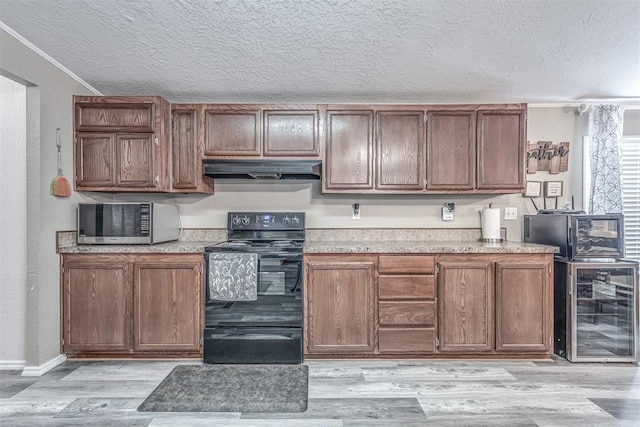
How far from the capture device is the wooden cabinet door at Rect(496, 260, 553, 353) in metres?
2.71

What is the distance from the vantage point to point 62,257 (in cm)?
269

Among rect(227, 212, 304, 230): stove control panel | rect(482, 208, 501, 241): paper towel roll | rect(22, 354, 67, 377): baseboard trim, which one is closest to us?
rect(22, 354, 67, 377): baseboard trim

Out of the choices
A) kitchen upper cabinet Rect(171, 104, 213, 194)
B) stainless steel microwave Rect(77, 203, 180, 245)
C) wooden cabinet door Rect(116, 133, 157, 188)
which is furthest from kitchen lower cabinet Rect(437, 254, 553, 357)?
wooden cabinet door Rect(116, 133, 157, 188)

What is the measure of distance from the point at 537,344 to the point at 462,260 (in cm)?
85

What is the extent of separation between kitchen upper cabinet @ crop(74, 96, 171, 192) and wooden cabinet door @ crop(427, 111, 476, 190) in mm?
2289

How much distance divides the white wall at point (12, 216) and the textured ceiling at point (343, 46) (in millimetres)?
491

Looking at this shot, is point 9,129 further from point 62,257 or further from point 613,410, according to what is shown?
point 613,410

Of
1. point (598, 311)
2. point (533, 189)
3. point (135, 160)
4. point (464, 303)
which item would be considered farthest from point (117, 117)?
point (598, 311)

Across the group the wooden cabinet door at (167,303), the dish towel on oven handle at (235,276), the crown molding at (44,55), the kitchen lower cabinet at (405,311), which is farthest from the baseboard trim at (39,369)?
the kitchen lower cabinet at (405,311)

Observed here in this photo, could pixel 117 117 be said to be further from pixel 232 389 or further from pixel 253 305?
pixel 232 389

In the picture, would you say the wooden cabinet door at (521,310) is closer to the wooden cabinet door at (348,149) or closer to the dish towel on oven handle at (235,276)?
the wooden cabinet door at (348,149)

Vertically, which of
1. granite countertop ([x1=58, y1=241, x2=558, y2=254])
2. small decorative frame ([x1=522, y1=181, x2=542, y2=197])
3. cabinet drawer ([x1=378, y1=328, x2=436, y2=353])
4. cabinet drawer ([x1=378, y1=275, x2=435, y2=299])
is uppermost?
small decorative frame ([x1=522, y1=181, x2=542, y2=197])

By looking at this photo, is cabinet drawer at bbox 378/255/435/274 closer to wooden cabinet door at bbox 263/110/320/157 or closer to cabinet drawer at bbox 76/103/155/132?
wooden cabinet door at bbox 263/110/320/157

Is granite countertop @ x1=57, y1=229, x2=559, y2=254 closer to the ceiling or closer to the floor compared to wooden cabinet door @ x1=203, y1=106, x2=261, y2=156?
closer to the floor
